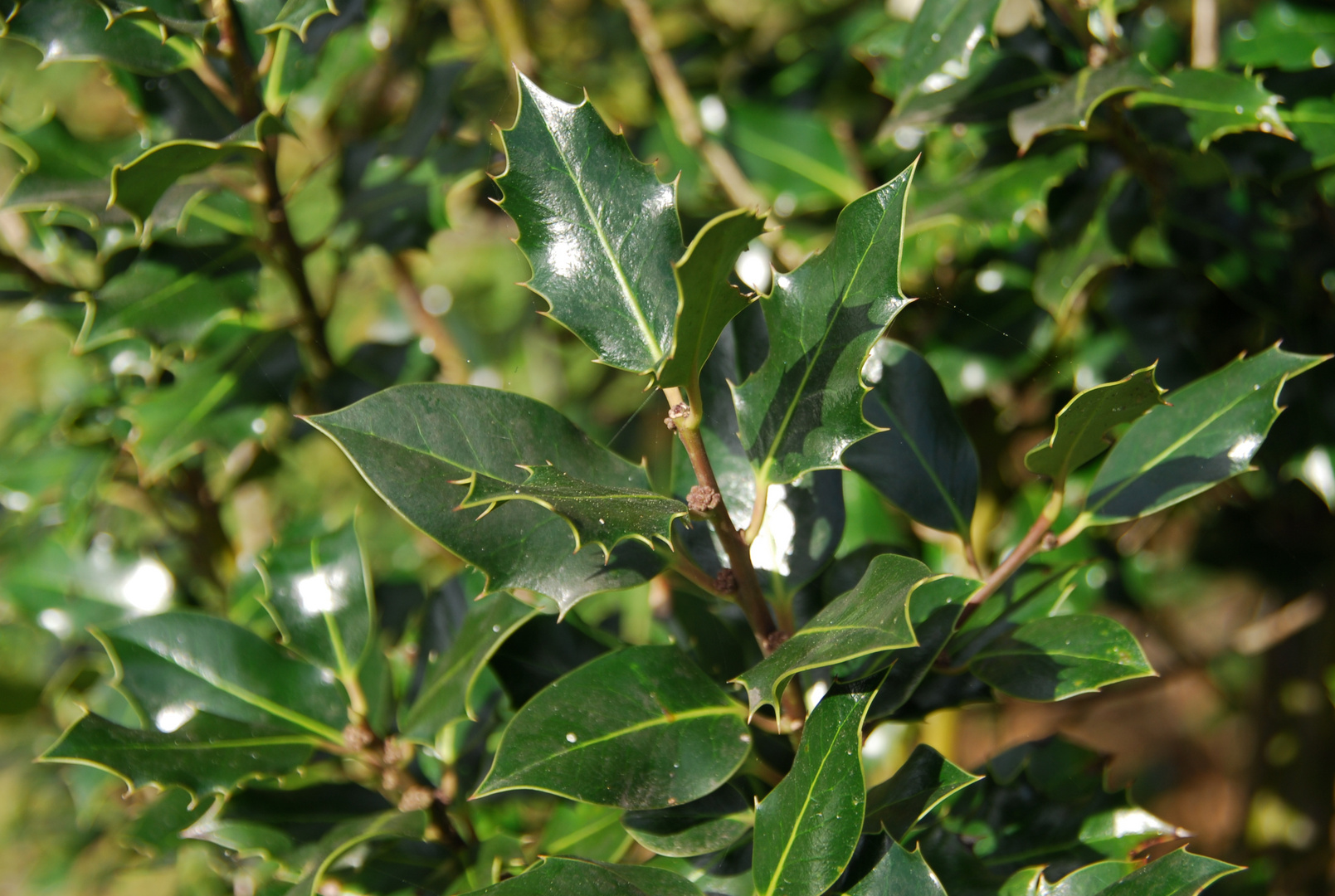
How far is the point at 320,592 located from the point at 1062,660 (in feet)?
1.87

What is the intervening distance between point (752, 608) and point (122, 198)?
0.61 metres

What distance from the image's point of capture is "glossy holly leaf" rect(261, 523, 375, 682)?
2.62ft

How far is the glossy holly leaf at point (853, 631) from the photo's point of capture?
48cm

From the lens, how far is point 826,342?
55 cm

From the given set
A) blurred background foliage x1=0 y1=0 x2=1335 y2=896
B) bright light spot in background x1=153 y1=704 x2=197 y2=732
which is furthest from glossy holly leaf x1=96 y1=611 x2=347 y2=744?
blurred background foliage x1=0 y1=0 x2=1335 y2=896

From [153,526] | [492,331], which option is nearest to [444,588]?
[153,526]

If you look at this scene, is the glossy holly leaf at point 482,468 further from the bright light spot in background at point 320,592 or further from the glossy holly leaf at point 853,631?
the bright light spot in background at point 320,592

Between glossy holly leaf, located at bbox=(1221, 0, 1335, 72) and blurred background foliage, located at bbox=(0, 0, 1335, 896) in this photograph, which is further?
glossy holly leaf, located at bbox=(1221, 0, 1335, 72)

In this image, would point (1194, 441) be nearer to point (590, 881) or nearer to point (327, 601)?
point (590, 881)

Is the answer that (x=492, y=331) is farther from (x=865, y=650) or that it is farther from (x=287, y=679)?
(x=865, y=650)

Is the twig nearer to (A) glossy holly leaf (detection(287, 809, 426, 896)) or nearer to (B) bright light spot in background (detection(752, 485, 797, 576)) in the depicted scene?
(B) bright light spot in background (detection(752, 485, 797, 576))

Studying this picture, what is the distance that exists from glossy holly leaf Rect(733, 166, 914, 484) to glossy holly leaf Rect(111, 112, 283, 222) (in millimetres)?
493

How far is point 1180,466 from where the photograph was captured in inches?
26.8

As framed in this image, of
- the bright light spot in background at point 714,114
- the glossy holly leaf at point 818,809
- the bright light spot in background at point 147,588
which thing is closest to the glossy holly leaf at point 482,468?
the glossy holly leaf at point 818,809
